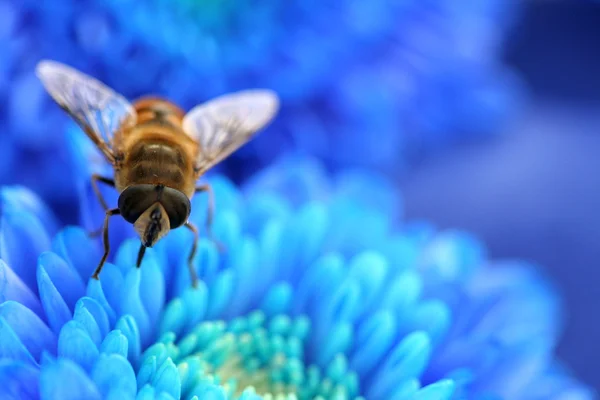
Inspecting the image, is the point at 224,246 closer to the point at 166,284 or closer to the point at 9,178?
the point at 166,284

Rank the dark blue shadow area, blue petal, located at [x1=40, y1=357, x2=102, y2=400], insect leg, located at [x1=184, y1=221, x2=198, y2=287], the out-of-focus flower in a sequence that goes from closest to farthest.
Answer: blue petal, located at [x1=40, y1=357, x2=102, y2=400] < insect leg, located at [x1=184, y1=221, x2=198, y2=287] < the out-of-focus flower < the dark blue shadow area

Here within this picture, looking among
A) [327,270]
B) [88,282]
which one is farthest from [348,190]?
[88,282]

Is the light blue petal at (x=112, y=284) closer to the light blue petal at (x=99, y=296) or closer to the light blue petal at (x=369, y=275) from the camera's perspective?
the light blue petal at (x=99, y=296)

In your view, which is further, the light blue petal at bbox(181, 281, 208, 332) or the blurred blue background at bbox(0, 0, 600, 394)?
the blurred blue background at bbox(0, 0, 600, 394)

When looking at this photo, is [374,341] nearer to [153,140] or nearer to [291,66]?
[153,140]

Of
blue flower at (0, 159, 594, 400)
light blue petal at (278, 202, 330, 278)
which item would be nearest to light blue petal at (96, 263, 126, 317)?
blue flower at (0, 159, 594, 400)

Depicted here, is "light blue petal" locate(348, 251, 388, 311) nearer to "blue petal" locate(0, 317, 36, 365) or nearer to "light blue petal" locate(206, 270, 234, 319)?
"light blue petal" locate(206, 270, 234, 319)
